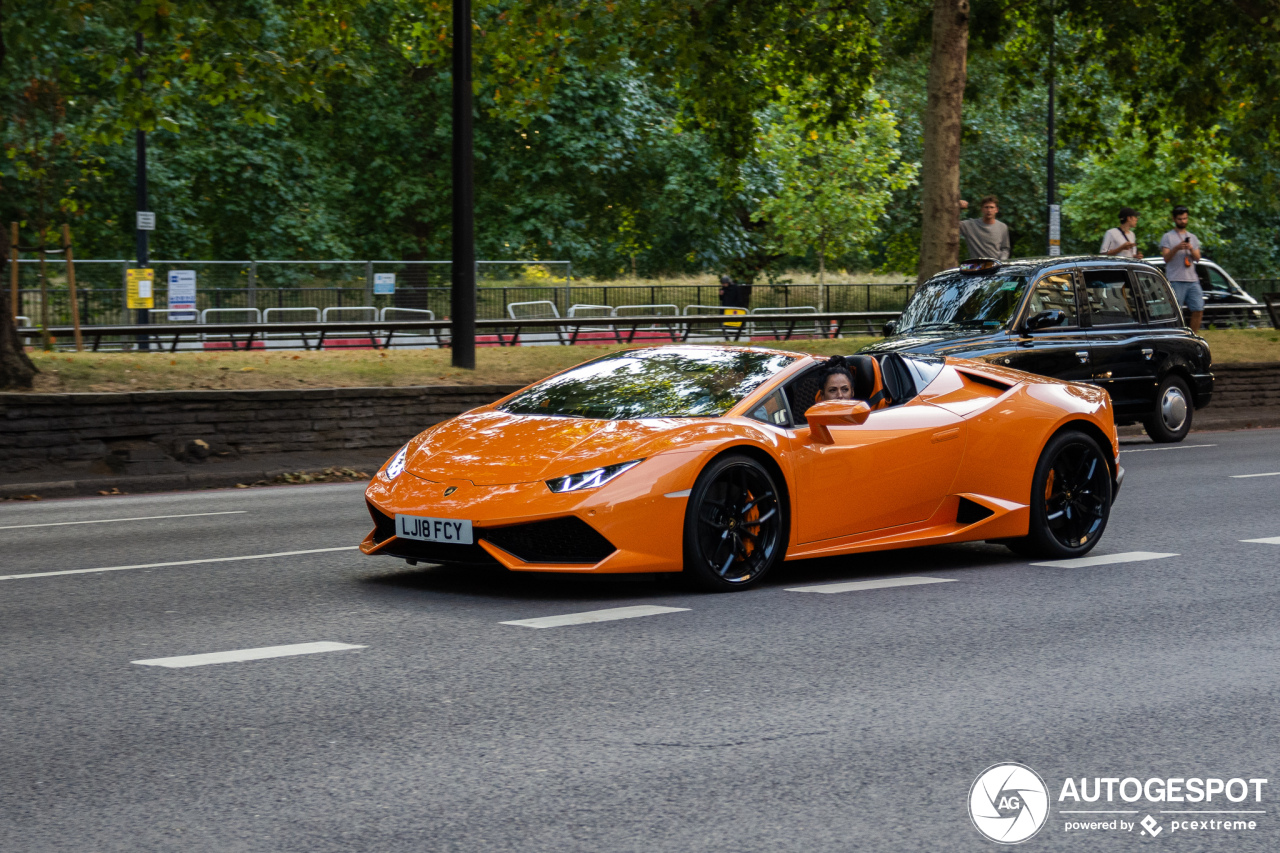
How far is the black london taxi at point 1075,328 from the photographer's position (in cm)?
1447

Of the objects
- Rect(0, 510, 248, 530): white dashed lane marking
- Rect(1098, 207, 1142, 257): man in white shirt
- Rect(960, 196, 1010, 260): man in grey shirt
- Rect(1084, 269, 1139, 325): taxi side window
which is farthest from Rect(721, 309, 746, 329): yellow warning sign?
Rect(0, 510, 248, 530): white dashed lane marking

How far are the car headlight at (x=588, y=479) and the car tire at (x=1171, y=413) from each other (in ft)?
36.3

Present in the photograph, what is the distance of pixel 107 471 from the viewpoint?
45.2 ft

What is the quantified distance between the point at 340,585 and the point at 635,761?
11.9 ft

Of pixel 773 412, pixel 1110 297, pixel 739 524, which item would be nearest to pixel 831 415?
pixel 773 412

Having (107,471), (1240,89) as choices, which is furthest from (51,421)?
(1240,89)

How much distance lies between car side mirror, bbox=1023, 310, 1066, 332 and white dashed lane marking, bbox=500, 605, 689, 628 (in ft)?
27.2

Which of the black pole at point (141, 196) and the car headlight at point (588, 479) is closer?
the car headlight at point (588, 479)

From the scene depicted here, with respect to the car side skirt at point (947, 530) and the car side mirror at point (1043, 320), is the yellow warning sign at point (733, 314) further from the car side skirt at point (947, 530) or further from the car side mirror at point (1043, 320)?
the car side skirt at point (947, 530)

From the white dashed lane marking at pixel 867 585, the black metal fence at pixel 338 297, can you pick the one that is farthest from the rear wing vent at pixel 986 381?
the black metal fence at pixel 338 297

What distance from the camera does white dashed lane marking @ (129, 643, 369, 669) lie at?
19.8 ft

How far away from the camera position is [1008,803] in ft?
14.2

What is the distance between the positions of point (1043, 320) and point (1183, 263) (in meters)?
8.07

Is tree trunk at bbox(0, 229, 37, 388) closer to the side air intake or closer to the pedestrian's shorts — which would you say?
the side air intake
